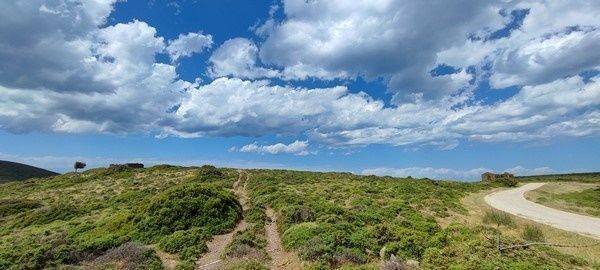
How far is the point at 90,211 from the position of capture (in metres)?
43.3

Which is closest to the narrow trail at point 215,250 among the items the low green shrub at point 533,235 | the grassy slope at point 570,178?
the low green shrub at point 533,235

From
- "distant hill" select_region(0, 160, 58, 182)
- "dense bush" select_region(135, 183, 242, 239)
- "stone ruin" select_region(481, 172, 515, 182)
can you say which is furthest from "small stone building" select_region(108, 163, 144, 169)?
"distant hill" select_region(0, 160, 58, 182)

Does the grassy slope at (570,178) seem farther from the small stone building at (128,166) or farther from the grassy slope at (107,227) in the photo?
the small stone building at (128,166)

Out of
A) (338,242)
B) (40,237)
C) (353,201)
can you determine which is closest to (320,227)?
(338,242)

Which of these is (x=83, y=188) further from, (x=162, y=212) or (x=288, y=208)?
(x=288, y=208)

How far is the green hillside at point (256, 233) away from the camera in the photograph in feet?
70.7

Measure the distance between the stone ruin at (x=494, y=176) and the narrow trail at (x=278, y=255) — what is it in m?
63.0

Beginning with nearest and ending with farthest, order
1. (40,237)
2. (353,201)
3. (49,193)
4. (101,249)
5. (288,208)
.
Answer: (101,249), (40,237), (288,208), (353,201), (49,193)

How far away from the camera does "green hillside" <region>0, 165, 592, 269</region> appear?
21562 mm

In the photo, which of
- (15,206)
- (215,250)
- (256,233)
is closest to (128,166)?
(15,206)

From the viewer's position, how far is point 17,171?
151m

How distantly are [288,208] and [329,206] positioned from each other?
361 cm

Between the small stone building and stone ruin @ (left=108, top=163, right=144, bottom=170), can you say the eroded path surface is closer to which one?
stone ruin @ (left=108, top=163, right=144, bottom=170)

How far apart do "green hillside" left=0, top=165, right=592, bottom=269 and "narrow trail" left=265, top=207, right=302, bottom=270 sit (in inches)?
11.4
